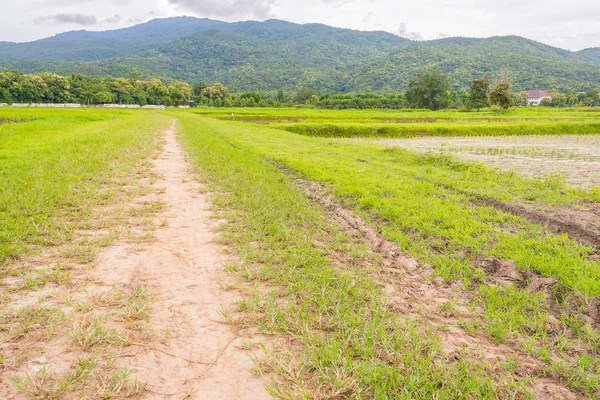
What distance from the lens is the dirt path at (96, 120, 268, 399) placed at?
223 centimetres

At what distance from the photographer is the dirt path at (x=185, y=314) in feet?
7.32

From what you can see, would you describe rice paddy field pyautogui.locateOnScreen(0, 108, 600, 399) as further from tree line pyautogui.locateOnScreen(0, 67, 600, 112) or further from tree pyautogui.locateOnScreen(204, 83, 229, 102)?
tree pyautogui.locateOnScreen(204, 83, 229, 102)

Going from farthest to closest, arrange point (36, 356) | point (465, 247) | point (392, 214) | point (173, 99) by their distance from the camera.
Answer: point (173, 99) → point (392, 214) → point (465, 247) → point (36, 356)

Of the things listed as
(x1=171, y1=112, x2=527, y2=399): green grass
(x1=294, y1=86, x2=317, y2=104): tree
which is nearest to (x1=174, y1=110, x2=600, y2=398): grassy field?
(x1=171, y1=112, x2=527, y2=399): green grass

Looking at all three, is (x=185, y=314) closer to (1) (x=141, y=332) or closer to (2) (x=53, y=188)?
(1) (x=141, y=332)

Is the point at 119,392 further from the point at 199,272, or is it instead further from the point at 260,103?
the point at 260,103

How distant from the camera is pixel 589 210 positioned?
19.9 feet

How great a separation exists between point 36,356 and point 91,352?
36cm

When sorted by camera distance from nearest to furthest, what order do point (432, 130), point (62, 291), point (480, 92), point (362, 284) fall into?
point (62, 291) < point (362, 284) < point (432, 130) < point (480, 92)

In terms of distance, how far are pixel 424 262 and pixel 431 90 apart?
87.4 meters

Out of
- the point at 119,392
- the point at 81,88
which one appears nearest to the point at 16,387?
the point at 119,392

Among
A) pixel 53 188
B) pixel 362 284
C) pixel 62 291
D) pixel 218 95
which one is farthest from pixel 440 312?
pixel 218 95

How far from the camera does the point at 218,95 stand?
11000 cm

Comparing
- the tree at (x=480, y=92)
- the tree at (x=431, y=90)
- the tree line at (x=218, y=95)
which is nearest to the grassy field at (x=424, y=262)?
the tree at (x=480, y=92)
